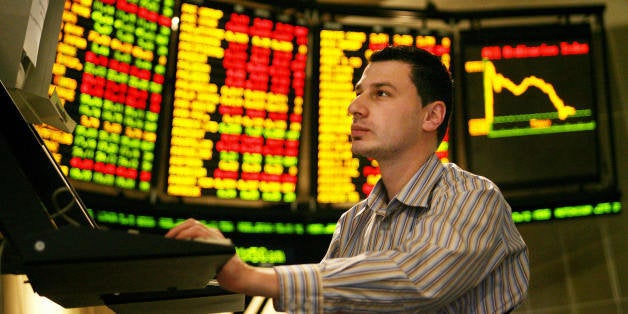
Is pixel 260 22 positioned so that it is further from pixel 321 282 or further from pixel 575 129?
pixel 321 282

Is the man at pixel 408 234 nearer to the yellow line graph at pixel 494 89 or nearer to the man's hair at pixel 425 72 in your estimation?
the man's hair at pixel 425 72

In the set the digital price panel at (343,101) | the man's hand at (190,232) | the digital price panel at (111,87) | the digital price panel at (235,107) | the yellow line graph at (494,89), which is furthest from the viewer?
the yellow line graph at (494,89)

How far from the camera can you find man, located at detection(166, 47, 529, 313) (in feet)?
3.17

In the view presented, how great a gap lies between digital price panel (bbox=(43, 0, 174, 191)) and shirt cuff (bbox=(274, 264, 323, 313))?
1.45m

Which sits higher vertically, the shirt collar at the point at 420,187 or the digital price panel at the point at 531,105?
the digital price panel at the point at 531,105

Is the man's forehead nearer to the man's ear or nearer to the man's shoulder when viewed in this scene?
the man's ear

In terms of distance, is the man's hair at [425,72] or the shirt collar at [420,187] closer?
the shirt collar at [420,187]

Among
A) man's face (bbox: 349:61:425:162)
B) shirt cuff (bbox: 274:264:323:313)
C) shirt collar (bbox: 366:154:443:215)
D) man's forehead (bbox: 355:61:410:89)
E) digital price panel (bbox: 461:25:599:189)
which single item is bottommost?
shirt cuff (bbox: 274:264:323:313)

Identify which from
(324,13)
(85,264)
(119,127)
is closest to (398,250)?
(85,264)

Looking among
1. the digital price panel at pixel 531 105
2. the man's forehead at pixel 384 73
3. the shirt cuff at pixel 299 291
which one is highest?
the digital price panel at pixel 531 105

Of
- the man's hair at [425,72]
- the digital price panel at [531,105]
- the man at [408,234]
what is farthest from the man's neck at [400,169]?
the digital price panel at [531,105]

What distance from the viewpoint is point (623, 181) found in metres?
3.05

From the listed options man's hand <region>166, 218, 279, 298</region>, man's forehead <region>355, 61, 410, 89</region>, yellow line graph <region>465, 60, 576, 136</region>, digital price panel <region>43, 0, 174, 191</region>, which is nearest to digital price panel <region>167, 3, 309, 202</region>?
digital price panel <region>43, 0, 174, 191</region>

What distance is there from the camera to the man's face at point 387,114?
1.32 metres
